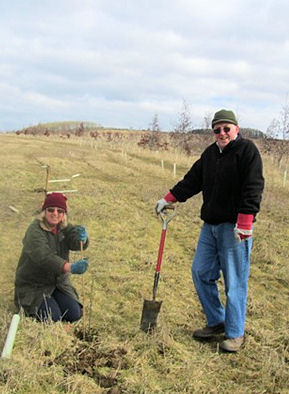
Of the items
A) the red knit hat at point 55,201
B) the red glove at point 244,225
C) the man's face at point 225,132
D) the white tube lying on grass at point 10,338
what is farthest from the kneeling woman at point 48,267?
the man's face at point 225,132

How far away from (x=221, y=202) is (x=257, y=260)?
3553mm

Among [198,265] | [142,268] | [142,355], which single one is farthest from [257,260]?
[142,355]

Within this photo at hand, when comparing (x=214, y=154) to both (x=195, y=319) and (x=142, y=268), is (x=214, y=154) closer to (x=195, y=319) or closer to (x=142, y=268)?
(x=195, y=319)

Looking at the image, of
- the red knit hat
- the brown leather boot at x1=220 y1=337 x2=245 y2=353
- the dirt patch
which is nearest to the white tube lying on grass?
the dirt patch

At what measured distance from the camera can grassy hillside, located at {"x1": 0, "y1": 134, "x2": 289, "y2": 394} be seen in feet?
9.98

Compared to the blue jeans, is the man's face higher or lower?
higher

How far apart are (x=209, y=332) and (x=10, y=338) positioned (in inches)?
70.6

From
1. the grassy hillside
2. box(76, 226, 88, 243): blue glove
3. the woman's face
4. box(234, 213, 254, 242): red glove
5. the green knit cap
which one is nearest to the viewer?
the grassy hillside

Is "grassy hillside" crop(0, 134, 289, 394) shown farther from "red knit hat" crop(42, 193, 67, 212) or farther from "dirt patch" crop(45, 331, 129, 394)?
"red knit hat" crop(42, 193, 67, 212)

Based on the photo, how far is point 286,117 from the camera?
20.8 metres

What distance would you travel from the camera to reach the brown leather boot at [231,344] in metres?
3.59

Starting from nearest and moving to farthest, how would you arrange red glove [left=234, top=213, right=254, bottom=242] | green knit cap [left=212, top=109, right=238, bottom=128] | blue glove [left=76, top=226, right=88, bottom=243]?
red glove [left=234, top=213, right=254, bottom=242]
green knit cap [left=212, top=109, right=238, bottom=128]
blue glove [left=76, top=226, right=88, bottom=243]

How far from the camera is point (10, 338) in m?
3.25

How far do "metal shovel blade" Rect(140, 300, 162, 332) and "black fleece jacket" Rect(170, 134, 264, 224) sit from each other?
92 centimetres
